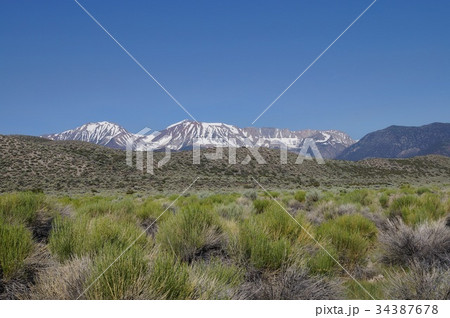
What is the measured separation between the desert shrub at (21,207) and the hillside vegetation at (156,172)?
27649 millimetres

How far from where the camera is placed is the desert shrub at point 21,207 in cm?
603

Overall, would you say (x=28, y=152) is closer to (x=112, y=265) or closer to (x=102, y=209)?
(x=102, y=209)

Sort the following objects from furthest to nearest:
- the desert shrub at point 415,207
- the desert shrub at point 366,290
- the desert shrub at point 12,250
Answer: the desert shrub at point 415,207
the desert shrub at point 366,290
the desert shrub at point 12,250

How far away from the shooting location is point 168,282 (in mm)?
2959

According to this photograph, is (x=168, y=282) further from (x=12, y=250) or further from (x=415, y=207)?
(x=415, y=207)

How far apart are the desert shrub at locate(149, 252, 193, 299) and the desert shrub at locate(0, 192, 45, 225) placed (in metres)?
4.20

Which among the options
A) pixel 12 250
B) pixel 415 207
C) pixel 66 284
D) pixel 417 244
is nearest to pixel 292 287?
pixel 66 284

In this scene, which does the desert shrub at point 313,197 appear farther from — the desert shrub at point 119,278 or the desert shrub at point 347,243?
the desert shrub at point 119,278

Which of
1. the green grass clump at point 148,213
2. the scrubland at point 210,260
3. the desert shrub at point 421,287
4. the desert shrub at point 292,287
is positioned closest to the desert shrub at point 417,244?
the scrubland at point 210,260

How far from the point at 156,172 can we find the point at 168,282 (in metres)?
51.6

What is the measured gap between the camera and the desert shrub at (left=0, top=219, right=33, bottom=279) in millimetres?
3539

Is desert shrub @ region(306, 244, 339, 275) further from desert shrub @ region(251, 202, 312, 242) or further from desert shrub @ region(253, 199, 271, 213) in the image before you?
desert shrub @ region(253, 199, 271, 213)
